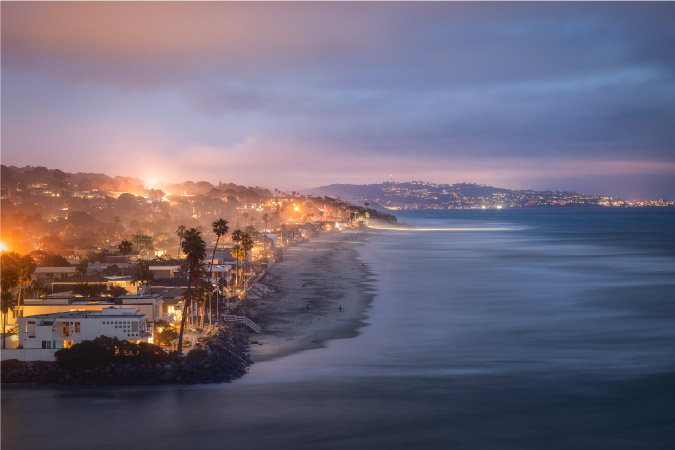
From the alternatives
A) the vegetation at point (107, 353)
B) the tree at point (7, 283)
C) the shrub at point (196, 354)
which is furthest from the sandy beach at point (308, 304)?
the tree at point (7, 283)

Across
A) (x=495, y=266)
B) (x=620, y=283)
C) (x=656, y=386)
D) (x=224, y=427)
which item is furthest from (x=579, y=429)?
(x=495, y=266)

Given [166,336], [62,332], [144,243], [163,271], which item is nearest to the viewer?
[62,332]

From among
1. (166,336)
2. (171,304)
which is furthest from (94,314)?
(171,304)

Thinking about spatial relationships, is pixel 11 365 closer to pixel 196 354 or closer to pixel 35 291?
pixel 196 354

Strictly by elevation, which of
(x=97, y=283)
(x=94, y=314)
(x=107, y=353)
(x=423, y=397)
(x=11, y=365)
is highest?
(x=97, y=283)

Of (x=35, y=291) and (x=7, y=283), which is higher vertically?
(x=7, y=283)

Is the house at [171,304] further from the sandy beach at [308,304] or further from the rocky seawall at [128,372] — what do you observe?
the rocky seawall at [128,372]

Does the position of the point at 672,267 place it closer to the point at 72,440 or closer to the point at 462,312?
the point at 462,312
